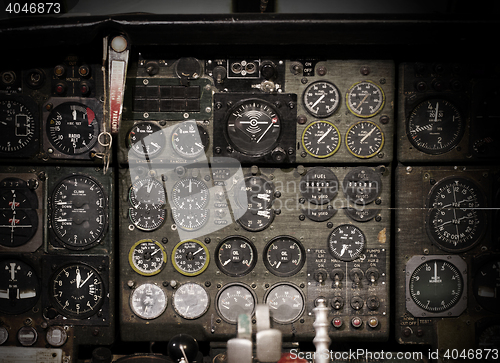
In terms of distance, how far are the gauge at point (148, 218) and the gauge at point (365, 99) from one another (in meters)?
1.79

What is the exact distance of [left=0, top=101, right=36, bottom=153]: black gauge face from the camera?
296 centimetres

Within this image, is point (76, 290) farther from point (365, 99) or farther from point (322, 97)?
point (365, 99)

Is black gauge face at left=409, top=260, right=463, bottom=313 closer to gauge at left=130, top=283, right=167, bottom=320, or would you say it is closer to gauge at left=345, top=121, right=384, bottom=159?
gauge at left=345, top=121, right=384, bottom=159

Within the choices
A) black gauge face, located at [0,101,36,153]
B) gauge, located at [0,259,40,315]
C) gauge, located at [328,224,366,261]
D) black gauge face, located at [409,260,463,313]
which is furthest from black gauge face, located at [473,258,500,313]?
black gauge face, located at [0,101,36,153]

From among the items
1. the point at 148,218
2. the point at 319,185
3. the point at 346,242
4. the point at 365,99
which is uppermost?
the point at 365,99

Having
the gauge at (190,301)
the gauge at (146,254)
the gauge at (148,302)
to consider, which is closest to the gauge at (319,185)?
the gauge at (190,301)

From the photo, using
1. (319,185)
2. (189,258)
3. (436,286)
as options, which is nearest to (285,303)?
(189,258)

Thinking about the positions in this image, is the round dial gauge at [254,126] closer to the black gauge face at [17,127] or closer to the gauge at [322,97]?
the gauge at [322,97]

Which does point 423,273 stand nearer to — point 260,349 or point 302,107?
point 260,349

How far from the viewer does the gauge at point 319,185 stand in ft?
9.87

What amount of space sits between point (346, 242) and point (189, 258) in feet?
4.29

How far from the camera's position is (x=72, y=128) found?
2961 millimetres

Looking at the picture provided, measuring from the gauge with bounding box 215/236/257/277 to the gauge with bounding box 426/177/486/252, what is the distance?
4.83 feet

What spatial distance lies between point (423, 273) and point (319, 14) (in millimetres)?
2217
